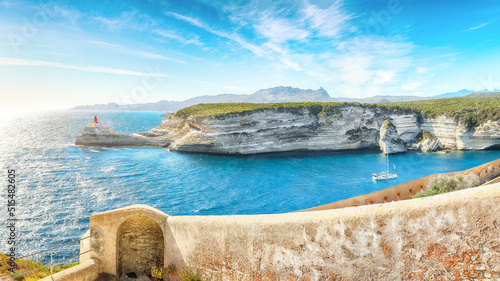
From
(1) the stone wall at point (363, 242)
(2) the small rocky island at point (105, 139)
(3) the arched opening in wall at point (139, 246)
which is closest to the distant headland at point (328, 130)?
(2) the small rocky island at point (105, 139)

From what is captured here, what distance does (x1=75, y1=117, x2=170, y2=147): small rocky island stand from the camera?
5612cm

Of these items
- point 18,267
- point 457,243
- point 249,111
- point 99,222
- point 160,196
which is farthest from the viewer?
point 249,111

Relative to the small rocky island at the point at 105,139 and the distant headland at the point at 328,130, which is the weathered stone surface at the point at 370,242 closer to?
the distant headland at the point at 328,130

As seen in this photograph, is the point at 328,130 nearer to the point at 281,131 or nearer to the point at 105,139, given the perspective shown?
the point at 281,131

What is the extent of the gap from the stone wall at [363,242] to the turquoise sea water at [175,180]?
18406 mm

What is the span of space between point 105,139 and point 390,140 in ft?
199

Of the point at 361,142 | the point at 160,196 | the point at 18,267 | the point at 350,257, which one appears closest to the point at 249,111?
the point at 361,142

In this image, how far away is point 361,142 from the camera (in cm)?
5681

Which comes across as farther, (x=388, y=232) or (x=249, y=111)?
(x=249, y=111)

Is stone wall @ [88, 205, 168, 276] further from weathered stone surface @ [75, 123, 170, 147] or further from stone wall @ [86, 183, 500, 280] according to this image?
weathered stone surface @ [75, 123, 170, 147]

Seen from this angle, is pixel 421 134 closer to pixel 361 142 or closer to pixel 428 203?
pixel 361 142

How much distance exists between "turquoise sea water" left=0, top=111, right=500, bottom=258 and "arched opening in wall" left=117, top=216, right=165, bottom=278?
14.6m

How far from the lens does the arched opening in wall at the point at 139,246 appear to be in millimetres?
7793

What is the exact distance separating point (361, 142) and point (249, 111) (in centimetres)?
2570
